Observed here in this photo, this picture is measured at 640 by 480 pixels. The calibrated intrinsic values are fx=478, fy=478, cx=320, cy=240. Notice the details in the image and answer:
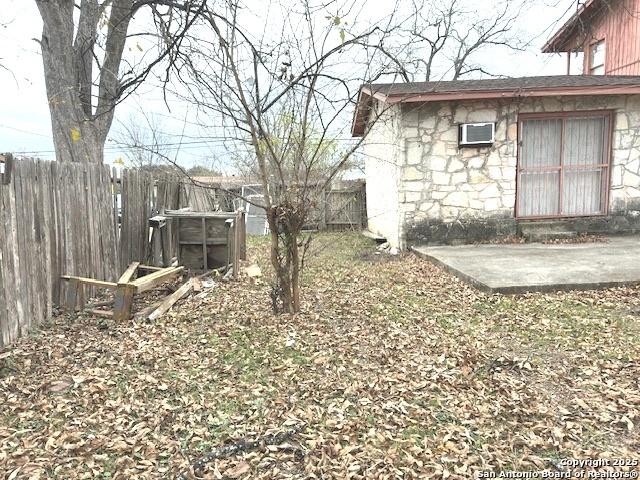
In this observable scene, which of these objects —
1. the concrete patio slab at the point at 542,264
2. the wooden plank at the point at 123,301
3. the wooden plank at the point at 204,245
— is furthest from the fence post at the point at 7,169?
the concrete patio slab at the point at 542,264

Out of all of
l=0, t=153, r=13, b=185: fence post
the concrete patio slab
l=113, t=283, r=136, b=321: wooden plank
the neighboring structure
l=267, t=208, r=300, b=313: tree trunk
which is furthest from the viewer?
the neighboring structure

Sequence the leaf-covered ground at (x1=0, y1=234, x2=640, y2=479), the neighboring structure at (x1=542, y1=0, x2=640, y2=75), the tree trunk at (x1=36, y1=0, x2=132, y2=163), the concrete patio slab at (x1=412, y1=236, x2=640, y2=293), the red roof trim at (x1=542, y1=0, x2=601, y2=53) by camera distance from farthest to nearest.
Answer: the neighboring structure at (x1=542, y1=0, x2=640, y2=75) → the tree trunk at (x1=36, y1=0, x2=132, y2=163) → the concrete patio slab at (x1=412, y1=236, x2=640, y2=293) → the red roof trim at (x1=542, y1=0, x2=601, y2=53) → the leaf-covered ground at (x1=0, y1=234, x2=640, y2=479)

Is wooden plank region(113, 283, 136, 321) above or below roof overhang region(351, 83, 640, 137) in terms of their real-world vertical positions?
below

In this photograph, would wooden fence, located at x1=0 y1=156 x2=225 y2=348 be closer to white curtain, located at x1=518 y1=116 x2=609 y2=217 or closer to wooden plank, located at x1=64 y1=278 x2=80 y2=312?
wooden plank, located at x1=64 y1=278 x2=80 y2=312

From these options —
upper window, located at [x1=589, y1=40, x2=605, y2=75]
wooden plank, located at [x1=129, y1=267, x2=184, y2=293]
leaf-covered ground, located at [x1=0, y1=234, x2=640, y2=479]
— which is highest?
upper window, located at [x1=589, y1=40, x2=605, y2=75]

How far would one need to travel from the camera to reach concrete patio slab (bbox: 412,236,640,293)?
562cm

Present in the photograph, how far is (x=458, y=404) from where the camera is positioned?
120 inches

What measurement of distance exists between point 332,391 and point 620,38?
1338 cm

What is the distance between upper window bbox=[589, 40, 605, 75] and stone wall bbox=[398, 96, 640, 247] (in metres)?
5.59

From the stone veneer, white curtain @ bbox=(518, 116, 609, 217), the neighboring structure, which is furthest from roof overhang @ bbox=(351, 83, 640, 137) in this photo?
the neighboring structure

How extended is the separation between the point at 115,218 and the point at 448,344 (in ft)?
15.5

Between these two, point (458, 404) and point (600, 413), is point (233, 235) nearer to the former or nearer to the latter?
point (458, 404)

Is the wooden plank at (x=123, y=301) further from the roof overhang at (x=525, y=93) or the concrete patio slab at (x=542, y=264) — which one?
the roof overhang at (x=525, y=93)

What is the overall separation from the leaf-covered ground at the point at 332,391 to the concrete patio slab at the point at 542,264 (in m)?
0.31
